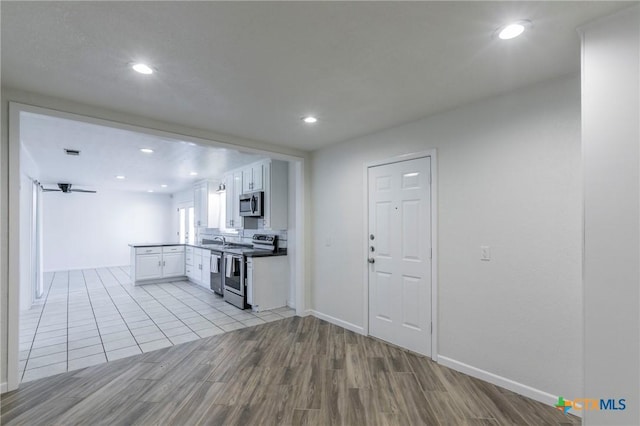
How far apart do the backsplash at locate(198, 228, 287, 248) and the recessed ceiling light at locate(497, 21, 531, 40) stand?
4096 millimetres

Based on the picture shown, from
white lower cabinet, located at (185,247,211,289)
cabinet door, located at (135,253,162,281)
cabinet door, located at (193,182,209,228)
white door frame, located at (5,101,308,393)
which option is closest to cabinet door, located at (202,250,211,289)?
white lower cabinet, located at (185,247,211,289)

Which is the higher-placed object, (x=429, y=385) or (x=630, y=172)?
(x=630, y=172)

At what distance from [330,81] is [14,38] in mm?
1996

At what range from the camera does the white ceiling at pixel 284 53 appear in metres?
1.56

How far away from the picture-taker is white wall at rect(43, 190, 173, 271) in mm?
9055

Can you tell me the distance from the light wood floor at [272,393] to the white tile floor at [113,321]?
40 cm

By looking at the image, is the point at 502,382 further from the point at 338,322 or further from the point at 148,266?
the point at 148,266

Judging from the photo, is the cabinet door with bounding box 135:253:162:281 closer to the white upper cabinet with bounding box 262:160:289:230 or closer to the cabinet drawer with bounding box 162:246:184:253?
the cabinet drawer with bounding box 162:246:184:253

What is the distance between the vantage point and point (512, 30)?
173 centimetres

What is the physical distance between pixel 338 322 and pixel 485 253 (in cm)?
222

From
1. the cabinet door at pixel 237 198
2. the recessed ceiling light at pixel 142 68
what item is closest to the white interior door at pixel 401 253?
the recessed ceiling light at pixel 142 68

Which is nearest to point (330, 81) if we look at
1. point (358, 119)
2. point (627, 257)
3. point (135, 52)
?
point (358, 119)

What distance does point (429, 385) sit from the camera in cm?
256

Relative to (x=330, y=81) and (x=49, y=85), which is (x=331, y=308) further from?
(x=49, y=85)
